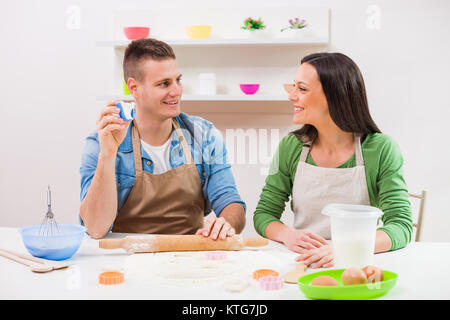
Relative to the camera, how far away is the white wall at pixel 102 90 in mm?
2525

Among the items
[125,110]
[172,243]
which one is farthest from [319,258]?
[125,110]

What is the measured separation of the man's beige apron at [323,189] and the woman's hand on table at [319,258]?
15.4 inches

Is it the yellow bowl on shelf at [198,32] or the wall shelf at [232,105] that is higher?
the yellow bowl on shelf at [198,32]

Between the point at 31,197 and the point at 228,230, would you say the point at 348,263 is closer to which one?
the point at 228,230

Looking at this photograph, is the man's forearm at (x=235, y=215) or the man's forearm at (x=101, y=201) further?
the man's forearm at (x=235, y=215)

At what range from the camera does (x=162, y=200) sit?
155cm

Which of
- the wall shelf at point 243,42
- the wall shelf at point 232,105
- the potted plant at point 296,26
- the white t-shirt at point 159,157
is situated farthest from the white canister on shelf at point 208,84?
the white t-shirt at point 159,157

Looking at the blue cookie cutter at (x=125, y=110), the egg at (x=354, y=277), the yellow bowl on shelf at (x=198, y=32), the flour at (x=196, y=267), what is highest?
the yellow bowl on shelf at (x=198, y=32)

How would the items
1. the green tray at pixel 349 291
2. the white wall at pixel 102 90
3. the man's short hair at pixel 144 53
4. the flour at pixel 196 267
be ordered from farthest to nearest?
the white wall at pixel 102 90 < the man's short hair at pixel 144 53 < the flour at pixel 196 267 < the green tray at pixel 349 291

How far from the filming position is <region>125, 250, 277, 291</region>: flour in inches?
37.1

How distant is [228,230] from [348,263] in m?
0.31

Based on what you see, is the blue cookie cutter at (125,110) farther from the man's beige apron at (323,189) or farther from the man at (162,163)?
the man's beige apron at (323,189)

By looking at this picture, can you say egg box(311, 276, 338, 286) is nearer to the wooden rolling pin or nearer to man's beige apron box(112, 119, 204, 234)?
the wooden rolling pin
